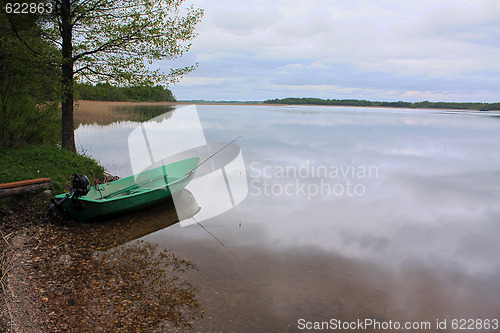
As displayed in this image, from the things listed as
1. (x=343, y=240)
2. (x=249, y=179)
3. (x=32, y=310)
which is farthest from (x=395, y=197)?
(x=32, y=310)

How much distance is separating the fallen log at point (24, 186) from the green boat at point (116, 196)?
80 centimetres

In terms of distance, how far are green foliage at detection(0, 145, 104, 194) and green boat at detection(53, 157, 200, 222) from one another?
0.75 meters

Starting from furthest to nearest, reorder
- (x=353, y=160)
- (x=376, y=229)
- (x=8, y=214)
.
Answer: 1. (x=353, y=160)
2. (x=376, y=229)
3. (x=8, y=214)

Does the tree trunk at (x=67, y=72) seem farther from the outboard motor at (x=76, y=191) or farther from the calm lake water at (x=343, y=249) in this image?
the outboard motor at (x=76, y=191)

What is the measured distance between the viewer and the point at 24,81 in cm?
1055

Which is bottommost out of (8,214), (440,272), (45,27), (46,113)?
(440,272)

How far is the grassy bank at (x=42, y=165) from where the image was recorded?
27.2ft

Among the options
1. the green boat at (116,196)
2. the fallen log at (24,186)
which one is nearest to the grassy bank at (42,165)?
the fallen log at (24,186)

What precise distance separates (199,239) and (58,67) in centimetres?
782

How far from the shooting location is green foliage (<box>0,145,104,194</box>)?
8.30m

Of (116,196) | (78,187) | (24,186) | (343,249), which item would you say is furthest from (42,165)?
(343,249)

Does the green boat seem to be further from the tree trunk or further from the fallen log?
the tree trunk

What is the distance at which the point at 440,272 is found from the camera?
240 inches

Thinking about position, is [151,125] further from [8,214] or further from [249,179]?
[8,214]
